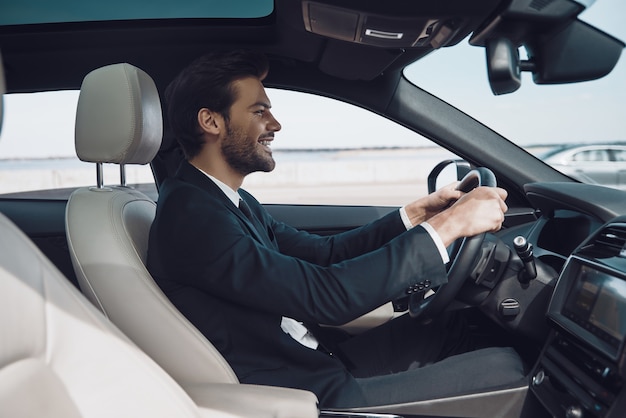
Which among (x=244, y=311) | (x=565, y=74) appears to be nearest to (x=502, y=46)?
(x=565, y=74)

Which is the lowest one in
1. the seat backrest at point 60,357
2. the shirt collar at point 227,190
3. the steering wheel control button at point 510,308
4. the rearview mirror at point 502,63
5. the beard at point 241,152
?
the steering wheel control button at point 510,308

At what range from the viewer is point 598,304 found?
1.42 m

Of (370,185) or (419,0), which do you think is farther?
(370,185)

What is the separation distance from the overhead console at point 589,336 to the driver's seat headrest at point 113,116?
1104 mm

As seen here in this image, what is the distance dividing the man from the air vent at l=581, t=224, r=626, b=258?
25cm

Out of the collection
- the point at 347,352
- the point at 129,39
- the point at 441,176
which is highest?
the point at 129,39

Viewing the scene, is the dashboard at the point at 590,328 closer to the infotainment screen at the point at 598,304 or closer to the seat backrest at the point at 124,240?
the infotainment screen at the point at 598,304

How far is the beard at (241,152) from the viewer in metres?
1.70

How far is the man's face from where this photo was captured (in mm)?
1706

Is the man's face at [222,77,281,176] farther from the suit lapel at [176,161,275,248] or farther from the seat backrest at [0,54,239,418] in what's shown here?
the seat backrest at [0,54,239,418]

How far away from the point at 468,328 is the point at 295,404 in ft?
3.16

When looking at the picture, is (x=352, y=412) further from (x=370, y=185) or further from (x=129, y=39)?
(x=370, y=185)

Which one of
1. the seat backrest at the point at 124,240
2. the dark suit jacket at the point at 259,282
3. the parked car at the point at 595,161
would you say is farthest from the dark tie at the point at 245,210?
the parked car at the point at 595,161

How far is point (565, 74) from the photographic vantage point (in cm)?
174
